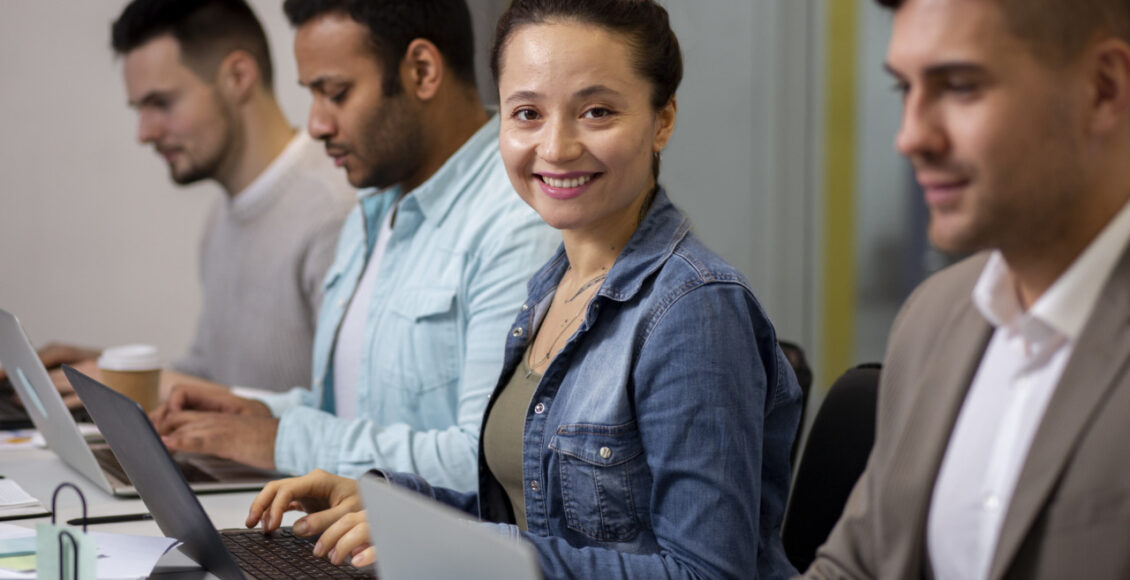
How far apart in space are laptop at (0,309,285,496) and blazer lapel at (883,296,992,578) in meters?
1.16

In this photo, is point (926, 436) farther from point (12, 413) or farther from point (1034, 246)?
point (12, 413)

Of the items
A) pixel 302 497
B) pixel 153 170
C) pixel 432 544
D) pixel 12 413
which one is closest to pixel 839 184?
pixel 153 170

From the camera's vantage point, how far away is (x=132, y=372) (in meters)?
2.02

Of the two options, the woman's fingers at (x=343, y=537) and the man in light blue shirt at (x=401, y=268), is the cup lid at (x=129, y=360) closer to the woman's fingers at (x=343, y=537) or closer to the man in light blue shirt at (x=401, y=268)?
the man in light blue shirt at (x=401, y=268)

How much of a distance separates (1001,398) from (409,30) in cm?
154

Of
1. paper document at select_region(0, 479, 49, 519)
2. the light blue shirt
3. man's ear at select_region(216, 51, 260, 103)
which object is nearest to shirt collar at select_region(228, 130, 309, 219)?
man's ear at select_region(216, 51, 260, 103)

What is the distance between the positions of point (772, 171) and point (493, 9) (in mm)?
940

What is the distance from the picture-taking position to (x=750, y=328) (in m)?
1.22

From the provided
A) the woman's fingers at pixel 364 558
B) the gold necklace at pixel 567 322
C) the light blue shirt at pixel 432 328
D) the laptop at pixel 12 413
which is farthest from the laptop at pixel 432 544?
the laptop at pixel 12 413

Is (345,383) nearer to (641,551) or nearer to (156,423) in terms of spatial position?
(156,423)

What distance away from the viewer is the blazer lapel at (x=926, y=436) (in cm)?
92

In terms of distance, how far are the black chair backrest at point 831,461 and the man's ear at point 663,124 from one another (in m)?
0.41

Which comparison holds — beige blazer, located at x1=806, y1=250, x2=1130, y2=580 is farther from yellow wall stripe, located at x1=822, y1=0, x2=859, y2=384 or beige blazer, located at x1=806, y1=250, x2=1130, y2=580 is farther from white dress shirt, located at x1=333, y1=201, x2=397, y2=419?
yellow wall stripe, located at x1=822, y1=0, x2=859, y2=384

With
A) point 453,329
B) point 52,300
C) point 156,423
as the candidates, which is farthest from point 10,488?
point 52,300
